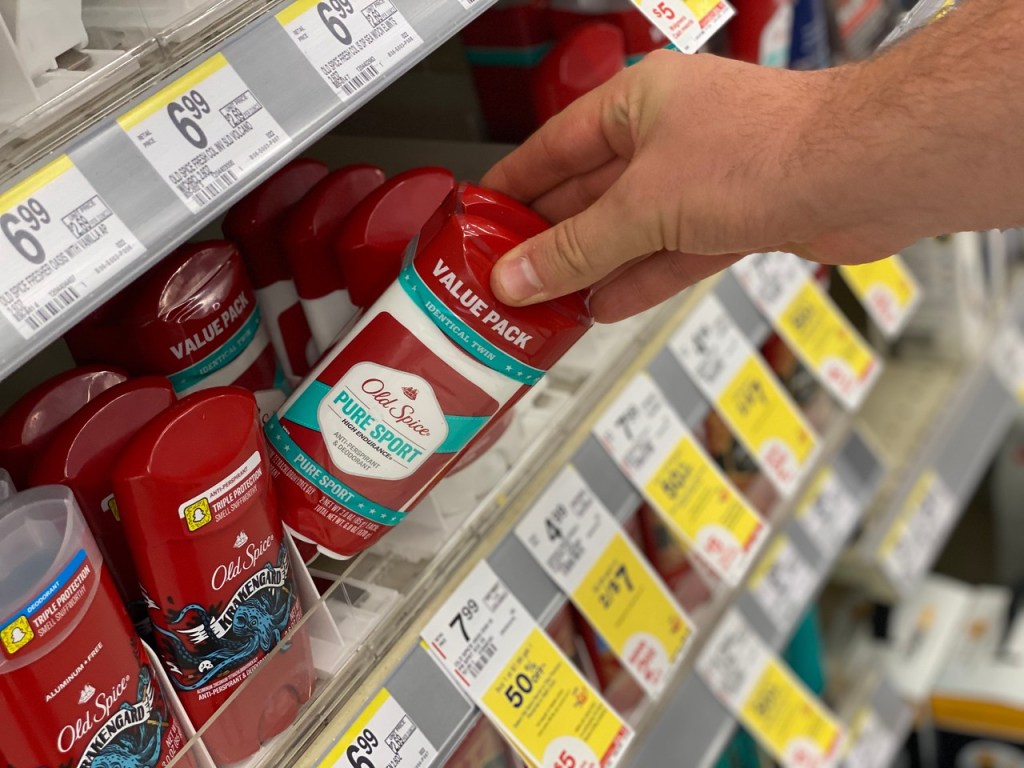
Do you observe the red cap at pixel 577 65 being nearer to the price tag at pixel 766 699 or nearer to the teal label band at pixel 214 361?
the teal label band at pixel 214 361

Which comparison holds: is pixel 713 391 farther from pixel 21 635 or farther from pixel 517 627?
pixel 21 635

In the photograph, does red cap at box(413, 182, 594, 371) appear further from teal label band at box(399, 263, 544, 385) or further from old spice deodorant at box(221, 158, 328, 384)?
old spice deodorant at box(221, 158, 328, 384)

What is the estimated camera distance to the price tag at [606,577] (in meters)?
1.07

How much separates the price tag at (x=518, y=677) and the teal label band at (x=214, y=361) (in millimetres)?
269

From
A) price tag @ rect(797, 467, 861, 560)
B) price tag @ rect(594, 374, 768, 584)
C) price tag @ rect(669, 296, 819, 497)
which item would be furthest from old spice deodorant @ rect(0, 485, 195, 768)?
price tag @ rect(797, 467, 861, 560)

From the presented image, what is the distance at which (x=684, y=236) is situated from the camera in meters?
0.88

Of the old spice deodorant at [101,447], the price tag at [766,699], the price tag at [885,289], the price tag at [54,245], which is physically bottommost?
the price tag at [766,699]

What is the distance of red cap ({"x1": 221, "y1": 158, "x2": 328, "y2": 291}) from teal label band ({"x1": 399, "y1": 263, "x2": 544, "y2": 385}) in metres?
0.19

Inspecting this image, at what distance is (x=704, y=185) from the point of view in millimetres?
850

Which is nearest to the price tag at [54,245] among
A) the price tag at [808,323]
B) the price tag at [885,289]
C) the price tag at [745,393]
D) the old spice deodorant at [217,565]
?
the old spice deodorant at [217,565]

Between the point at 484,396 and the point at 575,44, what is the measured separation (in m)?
0.45

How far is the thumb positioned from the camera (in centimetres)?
81

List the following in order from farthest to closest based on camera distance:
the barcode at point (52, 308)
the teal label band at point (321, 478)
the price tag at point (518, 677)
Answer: the price tag at point (518, 677)
the teal label band at point (321, 478)
the barcode at point (52, 308)

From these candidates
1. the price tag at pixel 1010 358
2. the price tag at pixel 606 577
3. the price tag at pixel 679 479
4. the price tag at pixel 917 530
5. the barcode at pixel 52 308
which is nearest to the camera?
the barcode at pixel 52 308
